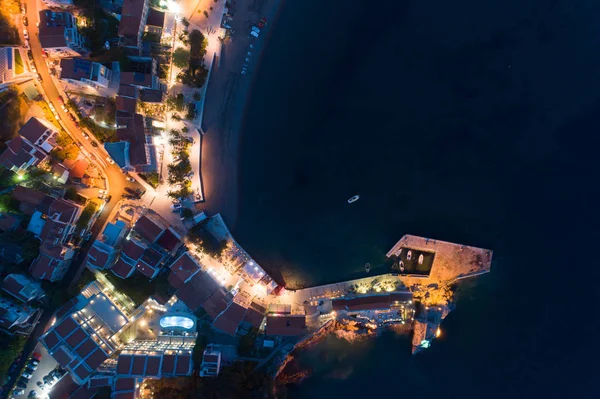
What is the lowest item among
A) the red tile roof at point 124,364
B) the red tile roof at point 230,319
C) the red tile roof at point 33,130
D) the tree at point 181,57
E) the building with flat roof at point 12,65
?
the red tile roof at point 124,364

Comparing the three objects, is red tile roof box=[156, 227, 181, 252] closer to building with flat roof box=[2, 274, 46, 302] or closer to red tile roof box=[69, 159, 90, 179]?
red tile roof box=[69, 159, 90, 179]

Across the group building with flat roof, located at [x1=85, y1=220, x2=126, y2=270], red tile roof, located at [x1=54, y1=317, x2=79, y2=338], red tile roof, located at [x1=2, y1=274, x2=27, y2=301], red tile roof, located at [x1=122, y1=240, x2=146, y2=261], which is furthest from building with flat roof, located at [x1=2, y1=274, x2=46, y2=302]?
red tile roof, located at [x1=122, y1=240, x2=146, y2=261]

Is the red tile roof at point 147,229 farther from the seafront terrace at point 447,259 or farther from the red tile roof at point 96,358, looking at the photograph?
the seafront terrace at point 447,259

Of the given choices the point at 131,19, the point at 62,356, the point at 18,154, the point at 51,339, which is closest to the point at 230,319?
the point at 62,356

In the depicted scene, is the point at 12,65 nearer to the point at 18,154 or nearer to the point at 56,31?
the point at 56,31

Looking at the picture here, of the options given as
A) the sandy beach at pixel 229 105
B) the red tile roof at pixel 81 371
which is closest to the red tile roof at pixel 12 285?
the red tile roof at pixel 81 371

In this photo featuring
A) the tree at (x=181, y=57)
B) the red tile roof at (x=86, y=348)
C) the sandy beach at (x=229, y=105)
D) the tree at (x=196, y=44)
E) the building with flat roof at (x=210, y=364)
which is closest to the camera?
the red tile roof at (x=86, y=348)
